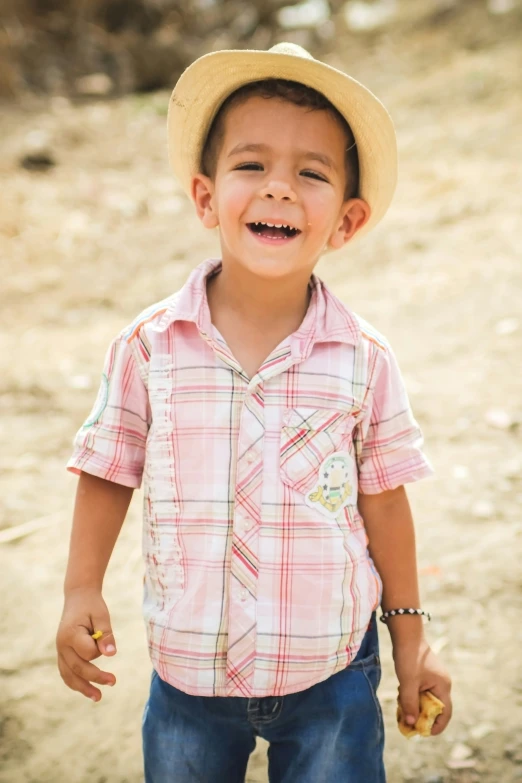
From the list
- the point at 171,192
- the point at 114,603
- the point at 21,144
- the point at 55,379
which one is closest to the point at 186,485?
the point at 114,603

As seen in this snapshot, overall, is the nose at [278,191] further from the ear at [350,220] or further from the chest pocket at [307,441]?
the chest pocket at [307,441]

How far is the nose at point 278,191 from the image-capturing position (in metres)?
1.44

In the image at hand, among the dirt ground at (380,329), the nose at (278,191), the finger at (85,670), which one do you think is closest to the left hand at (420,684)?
the dirt ground at (380,329)

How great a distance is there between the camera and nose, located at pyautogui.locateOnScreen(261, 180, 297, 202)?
1.44m

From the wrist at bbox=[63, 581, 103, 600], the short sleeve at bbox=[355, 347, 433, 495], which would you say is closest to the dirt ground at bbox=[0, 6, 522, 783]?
the wrist at bbox=[63, 581, 103, 600]

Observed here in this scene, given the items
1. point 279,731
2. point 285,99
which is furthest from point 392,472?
point 285,99

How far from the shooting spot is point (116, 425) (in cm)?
150

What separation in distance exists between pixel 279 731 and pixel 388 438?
23.1 inches

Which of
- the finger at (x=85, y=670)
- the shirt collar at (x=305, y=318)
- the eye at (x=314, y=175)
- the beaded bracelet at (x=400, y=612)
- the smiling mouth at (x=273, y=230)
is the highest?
the eye at (x=314, y=175)

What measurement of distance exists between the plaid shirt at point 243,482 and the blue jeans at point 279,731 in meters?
0.05

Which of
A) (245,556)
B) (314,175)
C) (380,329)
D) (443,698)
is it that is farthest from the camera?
Result: (380,329)

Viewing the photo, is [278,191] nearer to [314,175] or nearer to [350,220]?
[314,175]

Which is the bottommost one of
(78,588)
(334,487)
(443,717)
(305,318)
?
(443,717)

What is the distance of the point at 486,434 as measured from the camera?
11.1 ft
